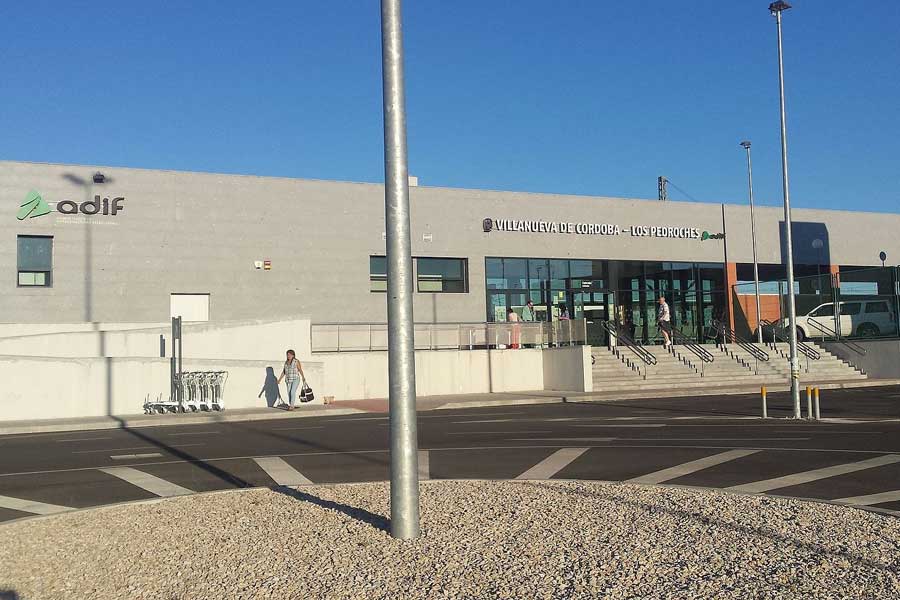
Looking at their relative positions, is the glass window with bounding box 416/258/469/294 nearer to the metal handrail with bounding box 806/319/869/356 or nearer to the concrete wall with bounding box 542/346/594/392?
the concrete wall with bounding box 542/346/594/392

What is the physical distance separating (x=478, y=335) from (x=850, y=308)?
16.5 m

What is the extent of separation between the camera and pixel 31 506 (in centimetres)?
972

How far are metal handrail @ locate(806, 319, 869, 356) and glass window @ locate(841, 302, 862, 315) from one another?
1001 mm

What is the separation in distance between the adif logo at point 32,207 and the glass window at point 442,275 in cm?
1354

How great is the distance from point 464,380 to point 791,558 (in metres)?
25.2

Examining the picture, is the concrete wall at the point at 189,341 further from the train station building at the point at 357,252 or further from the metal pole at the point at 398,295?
the metal pole at the point at 398,295

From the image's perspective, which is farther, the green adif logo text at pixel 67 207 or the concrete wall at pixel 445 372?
the green adif logo text at pixel 67 207

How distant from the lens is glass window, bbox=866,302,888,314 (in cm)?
3609

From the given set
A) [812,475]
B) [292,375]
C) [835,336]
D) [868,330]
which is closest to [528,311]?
[835,336]

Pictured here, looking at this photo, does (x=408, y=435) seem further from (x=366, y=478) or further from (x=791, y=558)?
(x=366, y=478)

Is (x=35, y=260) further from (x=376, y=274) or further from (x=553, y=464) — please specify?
(x=553, y=464)

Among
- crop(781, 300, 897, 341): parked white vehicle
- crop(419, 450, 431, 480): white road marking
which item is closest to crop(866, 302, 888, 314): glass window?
crop(781, 300, 897, 341): parked white vehicle

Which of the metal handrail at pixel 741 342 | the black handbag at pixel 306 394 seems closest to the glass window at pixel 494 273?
the metal handrail at pixel 741 342

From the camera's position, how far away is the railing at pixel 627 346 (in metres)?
33.5
